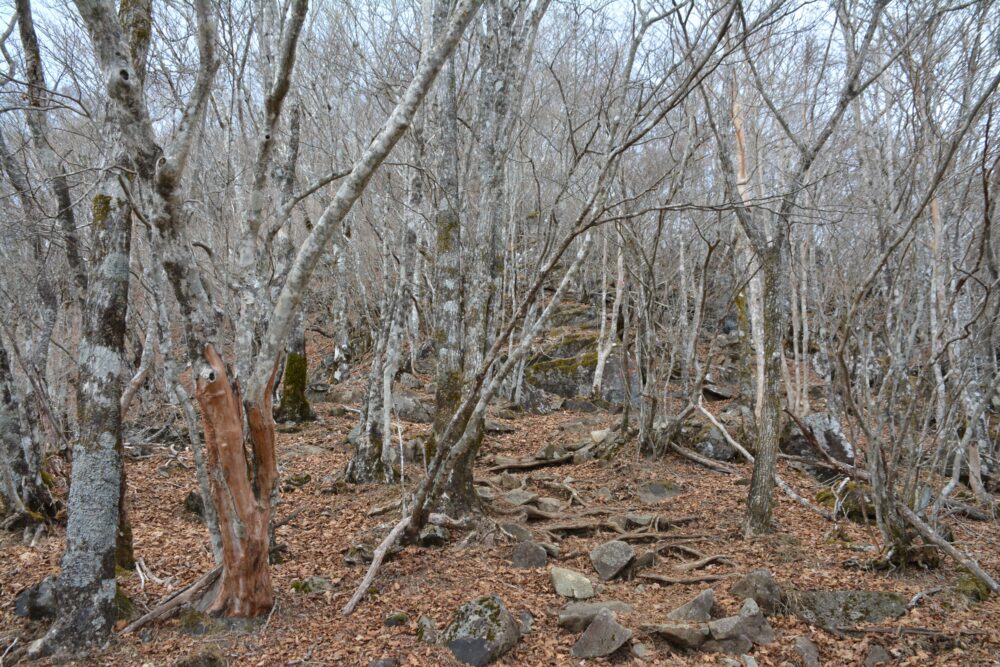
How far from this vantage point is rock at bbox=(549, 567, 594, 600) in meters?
5.04

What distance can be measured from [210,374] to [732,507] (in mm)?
6178

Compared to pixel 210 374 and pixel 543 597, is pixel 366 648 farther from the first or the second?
pixel 210 374

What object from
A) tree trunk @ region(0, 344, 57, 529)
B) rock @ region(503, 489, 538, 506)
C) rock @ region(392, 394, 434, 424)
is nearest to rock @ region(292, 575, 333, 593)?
rock @ region(503, 489, 538, 506)

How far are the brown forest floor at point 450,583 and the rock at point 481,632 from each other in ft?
0.33

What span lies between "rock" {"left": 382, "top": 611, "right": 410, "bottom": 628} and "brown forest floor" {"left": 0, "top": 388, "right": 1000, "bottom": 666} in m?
0.05

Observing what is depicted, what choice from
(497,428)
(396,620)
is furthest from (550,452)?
(396,620)

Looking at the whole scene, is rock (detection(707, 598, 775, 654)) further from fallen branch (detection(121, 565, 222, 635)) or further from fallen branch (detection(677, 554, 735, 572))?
fallen branch (detection(121, 565, 222, 635))

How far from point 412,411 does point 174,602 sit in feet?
24.7

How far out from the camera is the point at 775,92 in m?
12.0

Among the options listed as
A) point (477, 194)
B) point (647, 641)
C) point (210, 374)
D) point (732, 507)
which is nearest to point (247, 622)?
point (210, 374)

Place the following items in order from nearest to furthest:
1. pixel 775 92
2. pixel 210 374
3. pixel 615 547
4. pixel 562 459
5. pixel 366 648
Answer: pixel 210 374, pixel 366 648, pixel 615 547, pixel 562 459, pixel 775 92

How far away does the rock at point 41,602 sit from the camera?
429cm

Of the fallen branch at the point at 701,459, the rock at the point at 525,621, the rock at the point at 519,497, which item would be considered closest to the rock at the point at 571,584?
the rock at the point at 525,621

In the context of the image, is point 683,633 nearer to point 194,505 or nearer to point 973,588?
point 973,588
